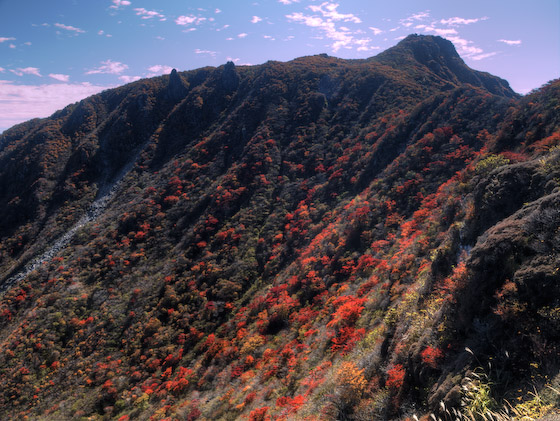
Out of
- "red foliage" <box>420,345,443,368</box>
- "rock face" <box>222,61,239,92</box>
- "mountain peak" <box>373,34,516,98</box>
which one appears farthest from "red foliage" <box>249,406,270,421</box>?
"mountain peak" <box>373,34,516,98</box>

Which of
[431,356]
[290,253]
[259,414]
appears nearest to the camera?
[431,356]

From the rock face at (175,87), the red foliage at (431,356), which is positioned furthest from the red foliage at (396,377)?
the rock face at (175,87)

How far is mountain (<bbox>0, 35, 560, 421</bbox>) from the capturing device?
896 cm

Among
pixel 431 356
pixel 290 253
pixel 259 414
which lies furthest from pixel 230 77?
pixel 431 356

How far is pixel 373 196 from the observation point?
3762 cm

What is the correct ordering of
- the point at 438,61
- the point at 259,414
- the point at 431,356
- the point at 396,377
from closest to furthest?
the point at 431,356
the point at 396,377
the point at 259,414
the point at 438,61

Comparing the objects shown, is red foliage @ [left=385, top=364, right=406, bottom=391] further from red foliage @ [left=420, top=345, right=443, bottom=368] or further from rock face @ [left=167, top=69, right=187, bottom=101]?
rock face @ [left=167, top=69, right=187, bottom=101]

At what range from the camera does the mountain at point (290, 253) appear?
29.4 feet

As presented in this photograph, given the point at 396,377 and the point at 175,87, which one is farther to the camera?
the point at 175,87

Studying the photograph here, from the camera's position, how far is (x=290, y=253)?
1534 inches

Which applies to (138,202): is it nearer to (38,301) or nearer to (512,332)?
(38,301)

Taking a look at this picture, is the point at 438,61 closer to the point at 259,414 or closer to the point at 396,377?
the point at 396,377

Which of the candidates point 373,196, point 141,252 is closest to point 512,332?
point 373,196

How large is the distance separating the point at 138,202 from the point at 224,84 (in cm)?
5143
